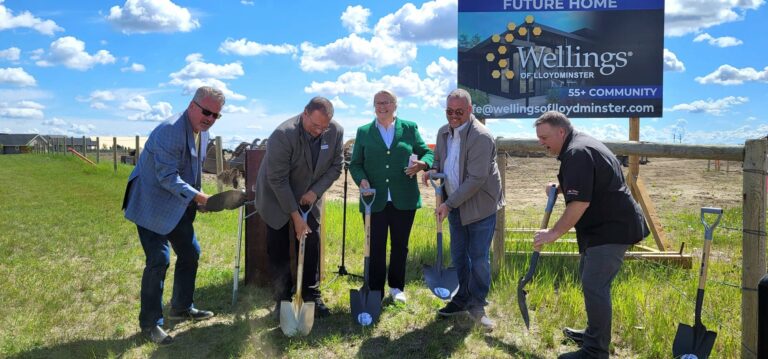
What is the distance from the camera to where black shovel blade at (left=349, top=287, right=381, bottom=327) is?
4441 millimetres

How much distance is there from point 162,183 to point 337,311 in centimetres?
170

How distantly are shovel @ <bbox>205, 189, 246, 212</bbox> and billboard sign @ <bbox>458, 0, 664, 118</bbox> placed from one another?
316 cm

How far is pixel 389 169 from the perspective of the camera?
14.9 ft

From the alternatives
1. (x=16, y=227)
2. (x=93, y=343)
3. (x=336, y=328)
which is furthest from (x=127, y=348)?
(x=16, y=227)

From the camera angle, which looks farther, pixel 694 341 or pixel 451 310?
pixel 451 310

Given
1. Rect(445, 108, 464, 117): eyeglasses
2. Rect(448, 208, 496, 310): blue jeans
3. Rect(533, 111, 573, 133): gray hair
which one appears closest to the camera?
Rect(533, 111, 573, 133): gray hair

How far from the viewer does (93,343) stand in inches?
163

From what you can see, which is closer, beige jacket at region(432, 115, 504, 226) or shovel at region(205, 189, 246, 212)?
beige jacket at region(432, 115, 504, 226)

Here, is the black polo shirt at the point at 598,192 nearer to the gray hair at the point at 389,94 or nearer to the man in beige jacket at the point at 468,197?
the man in beige jacket at the point at 468,197

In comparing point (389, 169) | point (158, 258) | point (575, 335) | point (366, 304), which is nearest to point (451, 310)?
point (366, 304)

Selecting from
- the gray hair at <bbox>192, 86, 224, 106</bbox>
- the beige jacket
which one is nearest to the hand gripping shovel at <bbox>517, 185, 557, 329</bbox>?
the beige jacket

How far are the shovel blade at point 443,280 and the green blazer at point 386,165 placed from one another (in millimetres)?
527

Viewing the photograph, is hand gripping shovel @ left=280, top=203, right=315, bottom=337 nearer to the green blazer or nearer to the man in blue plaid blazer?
the man in blue plaid blazer

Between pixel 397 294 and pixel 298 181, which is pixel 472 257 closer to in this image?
pixel 397 294
